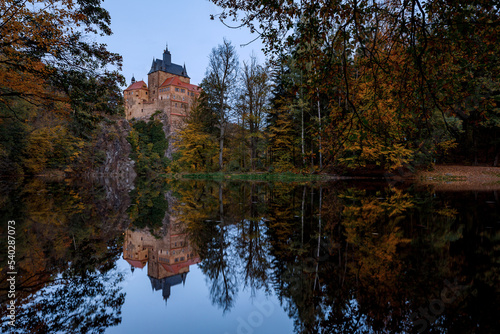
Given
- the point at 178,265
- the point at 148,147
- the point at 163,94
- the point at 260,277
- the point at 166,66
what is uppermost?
the point at 166,66

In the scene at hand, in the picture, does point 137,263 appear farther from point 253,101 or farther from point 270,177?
point 253,101

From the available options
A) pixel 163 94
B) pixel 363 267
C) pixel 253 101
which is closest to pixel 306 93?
pixel 363 267

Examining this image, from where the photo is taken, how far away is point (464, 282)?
218 centimetres

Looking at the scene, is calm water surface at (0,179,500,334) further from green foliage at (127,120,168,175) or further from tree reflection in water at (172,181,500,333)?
green foliage at (127,120,168,175)

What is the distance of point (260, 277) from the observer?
2545 millimetres

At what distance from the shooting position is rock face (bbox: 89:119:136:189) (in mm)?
34088

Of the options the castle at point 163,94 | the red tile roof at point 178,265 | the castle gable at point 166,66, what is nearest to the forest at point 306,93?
the red tile roof at point 178,265

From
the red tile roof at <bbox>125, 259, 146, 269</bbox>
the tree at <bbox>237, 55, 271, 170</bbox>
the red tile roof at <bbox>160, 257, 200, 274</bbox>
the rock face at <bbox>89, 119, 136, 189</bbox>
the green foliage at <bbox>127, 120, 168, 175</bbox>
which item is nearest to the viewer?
the red tile roof at <bbox>160, 257, 200, 274</bbox>

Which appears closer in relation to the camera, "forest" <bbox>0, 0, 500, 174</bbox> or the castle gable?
"forest" <bbox>0, 0, 500, 174</bbox>

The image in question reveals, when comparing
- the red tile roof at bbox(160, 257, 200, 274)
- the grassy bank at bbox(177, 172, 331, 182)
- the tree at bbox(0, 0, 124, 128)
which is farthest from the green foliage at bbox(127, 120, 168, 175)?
the red tile roof at bbox(160, 257, 200, 274)

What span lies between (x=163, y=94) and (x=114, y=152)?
37.7 metres

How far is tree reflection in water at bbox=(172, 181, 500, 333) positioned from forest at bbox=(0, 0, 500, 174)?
4.17ft

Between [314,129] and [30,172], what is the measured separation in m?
31.1

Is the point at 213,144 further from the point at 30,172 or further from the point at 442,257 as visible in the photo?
the point at 442,257
